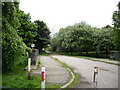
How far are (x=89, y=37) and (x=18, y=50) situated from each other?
2908cm

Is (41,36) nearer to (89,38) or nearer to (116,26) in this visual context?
(89,38)

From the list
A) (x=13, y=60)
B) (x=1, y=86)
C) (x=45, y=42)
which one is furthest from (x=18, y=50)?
(x=45, y=42)

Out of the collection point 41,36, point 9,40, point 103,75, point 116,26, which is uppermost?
point 116,26

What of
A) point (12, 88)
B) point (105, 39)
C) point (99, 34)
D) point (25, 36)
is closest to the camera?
point (12, 88)

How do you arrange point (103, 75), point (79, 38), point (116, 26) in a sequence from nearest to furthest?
point (103, 75) < point (116, 26) < point (79, 38)

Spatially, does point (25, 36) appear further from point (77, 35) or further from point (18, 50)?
point (77, 35)

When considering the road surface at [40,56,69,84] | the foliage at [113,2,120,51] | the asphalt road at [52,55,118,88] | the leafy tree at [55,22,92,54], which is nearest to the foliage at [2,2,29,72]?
the road surface at [40,56,69,84]

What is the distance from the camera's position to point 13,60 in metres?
6.10

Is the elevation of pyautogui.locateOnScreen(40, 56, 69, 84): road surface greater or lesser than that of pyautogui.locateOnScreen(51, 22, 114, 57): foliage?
lesser

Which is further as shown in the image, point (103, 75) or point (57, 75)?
point (103, 75)

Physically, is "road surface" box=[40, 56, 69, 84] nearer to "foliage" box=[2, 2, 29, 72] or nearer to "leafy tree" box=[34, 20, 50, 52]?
"foliage" box=[2, 2, 29, 72]

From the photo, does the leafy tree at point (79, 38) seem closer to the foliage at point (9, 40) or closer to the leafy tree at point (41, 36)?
the leafy tree at point (41, 36)

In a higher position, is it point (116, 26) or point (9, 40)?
point (116, 26)

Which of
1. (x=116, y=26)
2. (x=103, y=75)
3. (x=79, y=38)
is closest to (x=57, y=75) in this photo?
(x=103, y=75)
